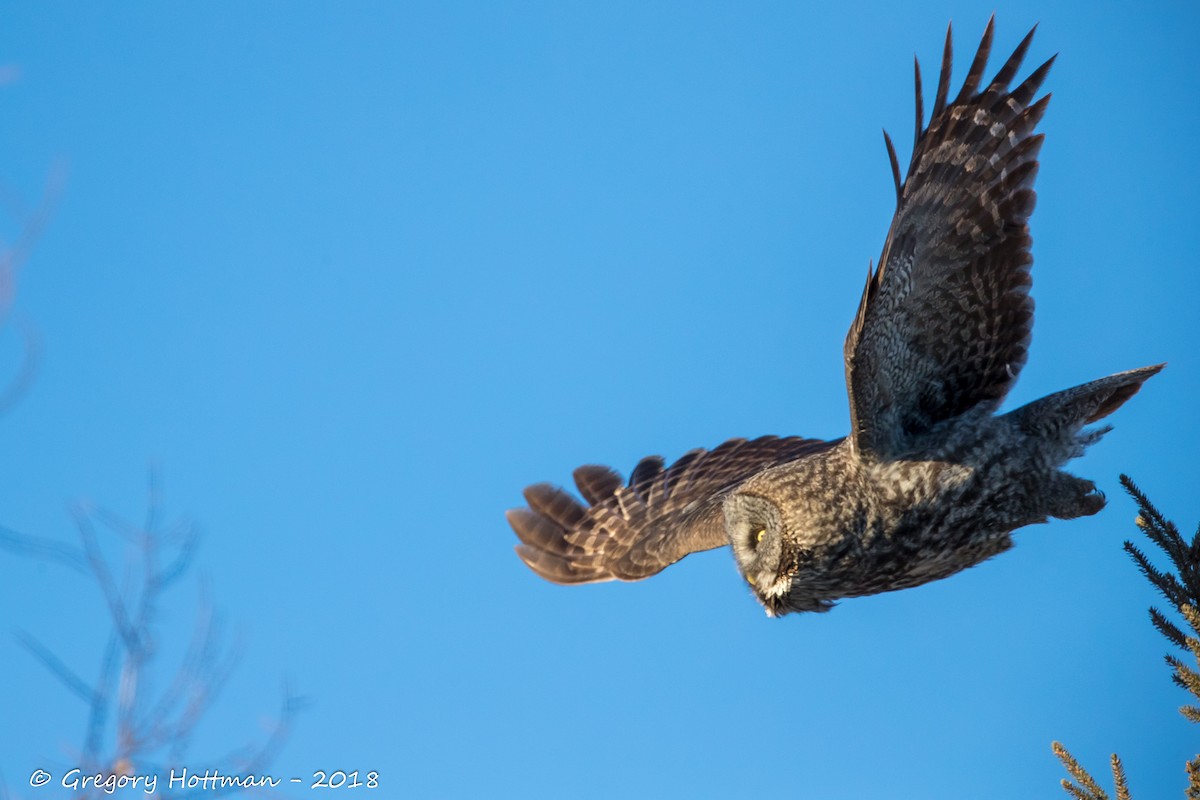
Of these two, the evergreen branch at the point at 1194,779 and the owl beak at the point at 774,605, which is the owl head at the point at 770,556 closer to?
the owl beak at the point at 774,605

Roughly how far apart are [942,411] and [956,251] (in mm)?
1076

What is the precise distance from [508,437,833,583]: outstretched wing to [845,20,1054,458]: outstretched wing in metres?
2.46

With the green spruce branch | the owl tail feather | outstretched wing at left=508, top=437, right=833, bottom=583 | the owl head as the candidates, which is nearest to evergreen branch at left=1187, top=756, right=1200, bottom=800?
the green spruce branch

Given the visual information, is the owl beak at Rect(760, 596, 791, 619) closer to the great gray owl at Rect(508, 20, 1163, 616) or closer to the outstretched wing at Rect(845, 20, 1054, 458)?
the great gray owl at Rect(508, 20, 1163, 616)

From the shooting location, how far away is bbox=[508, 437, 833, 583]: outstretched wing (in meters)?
9.58

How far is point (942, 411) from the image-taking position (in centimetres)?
736

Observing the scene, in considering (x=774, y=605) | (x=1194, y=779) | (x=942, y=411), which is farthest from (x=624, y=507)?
(x=1194, y=779)

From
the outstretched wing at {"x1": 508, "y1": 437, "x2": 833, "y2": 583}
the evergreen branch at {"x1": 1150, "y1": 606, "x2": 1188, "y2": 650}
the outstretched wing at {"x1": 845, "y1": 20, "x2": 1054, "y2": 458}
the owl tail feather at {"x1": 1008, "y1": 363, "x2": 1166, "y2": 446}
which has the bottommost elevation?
the evergreen branch at {"x1": 1150, "y1": 606, "x2": 1188, "y2": 650}

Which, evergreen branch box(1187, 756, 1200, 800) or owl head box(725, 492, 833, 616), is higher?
owl head box(725, 492, 833, 616)

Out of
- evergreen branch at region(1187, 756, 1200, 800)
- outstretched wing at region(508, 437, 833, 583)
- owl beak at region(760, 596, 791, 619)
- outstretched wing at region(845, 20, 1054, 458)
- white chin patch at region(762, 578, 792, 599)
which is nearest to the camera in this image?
evergreen branch at region(1187, 756, 1200, 800)

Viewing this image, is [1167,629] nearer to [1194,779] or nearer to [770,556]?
[1194,779]

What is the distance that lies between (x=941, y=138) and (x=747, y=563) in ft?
9.13

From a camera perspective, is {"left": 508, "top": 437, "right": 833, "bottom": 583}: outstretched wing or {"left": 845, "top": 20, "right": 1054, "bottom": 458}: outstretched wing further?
{"left": 508, "top": 437, "right": 833, "bottom": 583}: outstretched wing

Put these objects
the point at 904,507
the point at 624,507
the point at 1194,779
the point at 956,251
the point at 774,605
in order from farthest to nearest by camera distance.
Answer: the point at 624,507, the point at 774,605, the point at 904,507, the point at 956,251, the point at 1194,779
